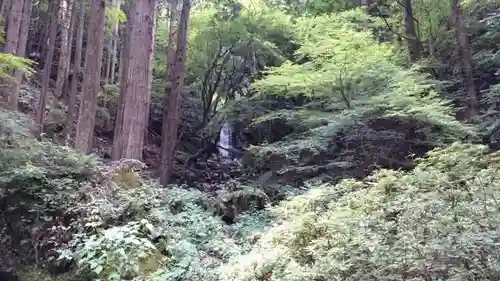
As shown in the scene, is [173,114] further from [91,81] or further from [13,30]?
[13,30]

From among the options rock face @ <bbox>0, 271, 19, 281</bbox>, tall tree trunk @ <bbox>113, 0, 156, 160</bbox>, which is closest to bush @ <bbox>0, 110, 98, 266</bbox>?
rock face @ <bbox>0, 271, 19, 281</bbox>

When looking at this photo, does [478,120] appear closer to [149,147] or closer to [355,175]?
[355,175]

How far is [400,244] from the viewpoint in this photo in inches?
156

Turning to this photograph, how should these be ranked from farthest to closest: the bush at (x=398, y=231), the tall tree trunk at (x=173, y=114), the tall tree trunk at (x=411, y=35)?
the tall tree trunk at (x=411, y=35), the tall tree trunk at (x=173, y=114), the bush at (x=398, y=231)

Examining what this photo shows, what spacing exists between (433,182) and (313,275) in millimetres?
2250

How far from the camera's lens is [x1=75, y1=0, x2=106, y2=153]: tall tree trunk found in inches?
361

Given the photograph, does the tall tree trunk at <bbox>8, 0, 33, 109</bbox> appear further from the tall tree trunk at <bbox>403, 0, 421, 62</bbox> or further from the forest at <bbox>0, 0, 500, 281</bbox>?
the tall tree trunk at <bbox>403, 0, 421, 62</bbox>

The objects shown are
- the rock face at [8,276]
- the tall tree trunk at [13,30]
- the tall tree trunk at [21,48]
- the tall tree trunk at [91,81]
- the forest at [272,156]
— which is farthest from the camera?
the tall tree trunk at [21,48]

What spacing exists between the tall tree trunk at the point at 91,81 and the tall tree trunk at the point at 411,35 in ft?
26.8

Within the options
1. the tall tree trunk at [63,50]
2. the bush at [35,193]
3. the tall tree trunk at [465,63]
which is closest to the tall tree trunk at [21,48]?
the tall tree trunk at [63,50]

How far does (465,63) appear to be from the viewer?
→ 1042 centimetres

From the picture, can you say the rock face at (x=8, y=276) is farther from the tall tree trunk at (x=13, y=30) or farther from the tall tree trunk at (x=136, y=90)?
the tall tree trunk at (x=13, y=30)

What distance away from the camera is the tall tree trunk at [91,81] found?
9.18 meters

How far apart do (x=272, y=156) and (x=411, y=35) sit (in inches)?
219
